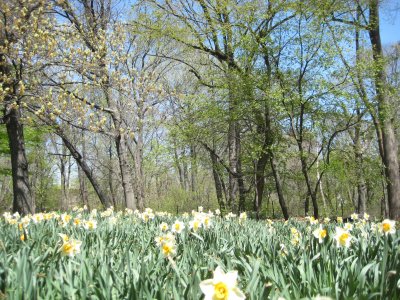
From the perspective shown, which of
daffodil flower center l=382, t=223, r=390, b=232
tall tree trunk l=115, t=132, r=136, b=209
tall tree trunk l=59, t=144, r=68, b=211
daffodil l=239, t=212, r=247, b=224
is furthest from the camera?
tall tree trunk l=59, t=144, r=68, b=211

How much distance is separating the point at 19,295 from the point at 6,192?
2643cm

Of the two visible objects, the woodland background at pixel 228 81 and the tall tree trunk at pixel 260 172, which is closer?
the woodland background at pixel 228 81

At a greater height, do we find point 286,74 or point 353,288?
point 286,74

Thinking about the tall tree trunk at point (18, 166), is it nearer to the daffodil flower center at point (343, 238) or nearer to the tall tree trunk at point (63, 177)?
the daffodil flower center at point (343, 238)

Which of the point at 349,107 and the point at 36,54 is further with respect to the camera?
the point at 349,107

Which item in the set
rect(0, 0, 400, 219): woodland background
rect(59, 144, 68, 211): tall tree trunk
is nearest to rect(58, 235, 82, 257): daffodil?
rect(0, 0, 400, 219): woodland background

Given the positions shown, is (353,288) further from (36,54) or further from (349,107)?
(349,107)

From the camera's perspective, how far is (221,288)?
1.14 meters

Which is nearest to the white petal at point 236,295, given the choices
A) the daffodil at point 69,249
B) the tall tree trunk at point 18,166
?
the daffodil at point 69,249

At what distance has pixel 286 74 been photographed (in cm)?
953

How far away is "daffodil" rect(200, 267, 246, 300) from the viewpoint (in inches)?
44.1

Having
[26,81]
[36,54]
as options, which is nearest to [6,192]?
[26,81]

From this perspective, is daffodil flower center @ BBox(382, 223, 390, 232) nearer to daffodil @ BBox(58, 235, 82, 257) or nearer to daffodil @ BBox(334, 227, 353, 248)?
daffodil @ BBox(334, 227, 353, 248)

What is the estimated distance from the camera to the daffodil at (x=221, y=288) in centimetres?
112
